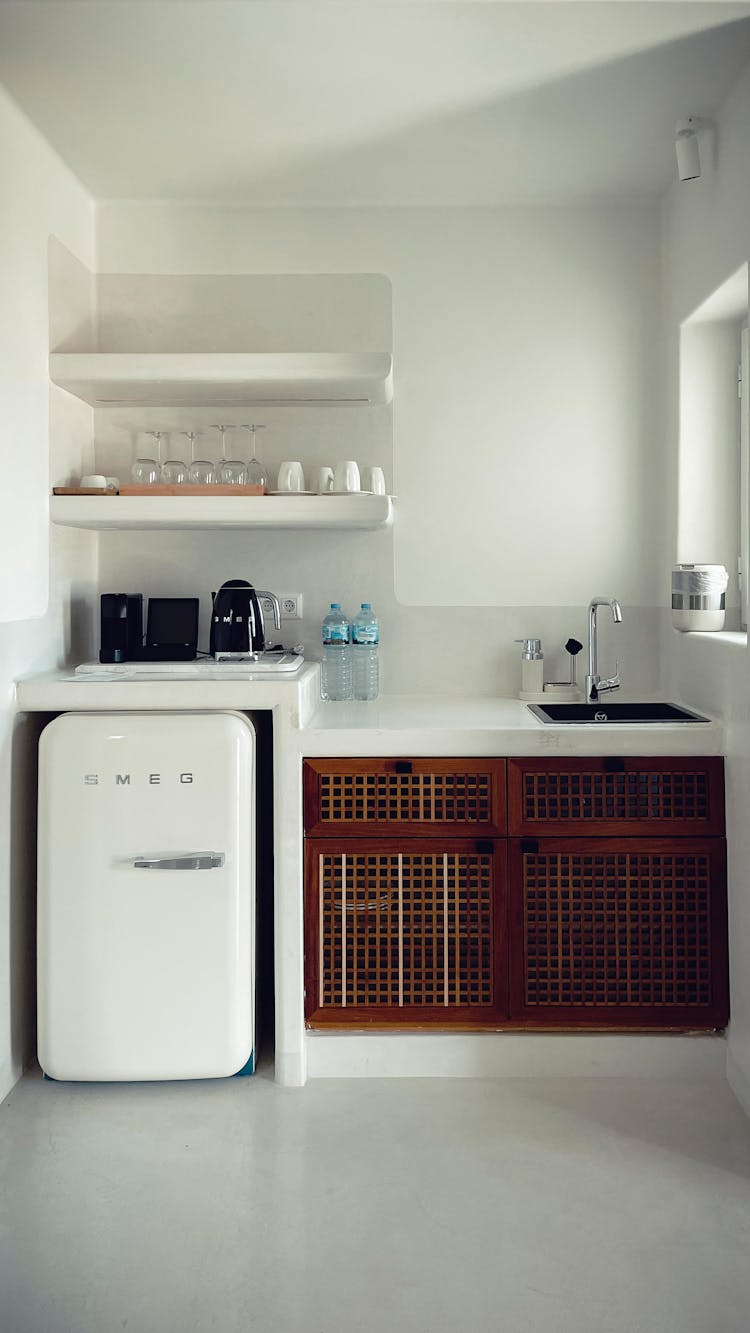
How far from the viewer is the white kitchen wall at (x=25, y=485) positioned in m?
2.52

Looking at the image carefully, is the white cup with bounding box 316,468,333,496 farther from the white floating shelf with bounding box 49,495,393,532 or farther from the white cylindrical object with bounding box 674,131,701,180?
the white cylindrical object with bounding box 674,131,701,180

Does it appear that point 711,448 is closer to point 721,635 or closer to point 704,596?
point 704,596

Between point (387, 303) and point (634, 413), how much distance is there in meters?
0.86

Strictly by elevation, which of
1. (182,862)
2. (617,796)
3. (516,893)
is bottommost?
(516,893)

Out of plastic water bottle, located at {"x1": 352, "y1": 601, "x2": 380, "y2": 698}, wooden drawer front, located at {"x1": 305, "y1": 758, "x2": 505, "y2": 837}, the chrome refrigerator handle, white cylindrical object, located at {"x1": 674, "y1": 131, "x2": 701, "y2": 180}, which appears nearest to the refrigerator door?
the chrome refrigerator handle

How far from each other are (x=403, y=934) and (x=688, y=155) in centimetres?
212

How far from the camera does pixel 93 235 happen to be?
10.5 ft

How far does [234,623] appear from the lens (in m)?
2.95

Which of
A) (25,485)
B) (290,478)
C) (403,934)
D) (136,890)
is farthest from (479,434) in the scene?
(136,890)

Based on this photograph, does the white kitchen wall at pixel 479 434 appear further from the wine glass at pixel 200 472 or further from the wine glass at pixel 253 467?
the wine glass at pixel 200 472

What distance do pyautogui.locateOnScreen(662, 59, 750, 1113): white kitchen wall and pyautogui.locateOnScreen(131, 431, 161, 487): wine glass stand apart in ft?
5.24

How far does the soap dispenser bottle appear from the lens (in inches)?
125

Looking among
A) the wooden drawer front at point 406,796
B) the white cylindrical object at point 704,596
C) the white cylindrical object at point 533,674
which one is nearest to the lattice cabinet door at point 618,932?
the wooden drawer front at point 406,796

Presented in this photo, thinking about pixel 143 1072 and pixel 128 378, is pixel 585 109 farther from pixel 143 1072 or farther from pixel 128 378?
pixel 143 1072
